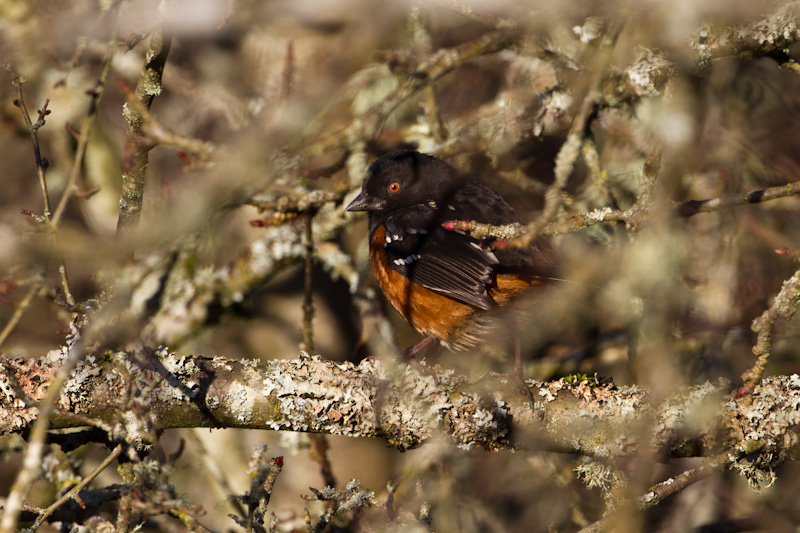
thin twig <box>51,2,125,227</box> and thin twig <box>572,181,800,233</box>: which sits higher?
thin twig <box>51,2,125,227</box>

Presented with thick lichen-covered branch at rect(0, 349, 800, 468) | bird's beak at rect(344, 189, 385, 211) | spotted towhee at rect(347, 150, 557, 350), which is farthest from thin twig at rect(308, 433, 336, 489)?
bird's beak at rect(344, 189, 385, 211)

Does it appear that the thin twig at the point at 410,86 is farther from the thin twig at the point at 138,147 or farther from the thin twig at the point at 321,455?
the thin twig at the point at 321,455

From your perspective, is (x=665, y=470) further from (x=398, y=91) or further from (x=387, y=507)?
(x=398, y=91)

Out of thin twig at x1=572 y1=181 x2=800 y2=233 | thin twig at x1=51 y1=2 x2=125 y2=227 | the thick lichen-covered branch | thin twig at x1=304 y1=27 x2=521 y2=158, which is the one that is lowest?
the thick lichen-covered branch

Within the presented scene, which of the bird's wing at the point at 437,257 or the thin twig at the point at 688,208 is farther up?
the bird's wing at the point at 437,257

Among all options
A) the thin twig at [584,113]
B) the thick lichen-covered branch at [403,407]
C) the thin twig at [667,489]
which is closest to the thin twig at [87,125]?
the thick lichen-covered branch at [403,407]

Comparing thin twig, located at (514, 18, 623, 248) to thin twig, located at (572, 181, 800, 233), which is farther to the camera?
thin twig, located at (514, 18, 623, 248)

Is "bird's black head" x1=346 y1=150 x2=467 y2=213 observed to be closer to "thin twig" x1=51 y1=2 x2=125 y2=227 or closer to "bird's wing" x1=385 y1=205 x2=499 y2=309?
"bird's wing" x1=385 y1=205 x2=499 y2=309

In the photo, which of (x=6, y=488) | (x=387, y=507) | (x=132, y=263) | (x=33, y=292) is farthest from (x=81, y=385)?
(x=6, y=488)

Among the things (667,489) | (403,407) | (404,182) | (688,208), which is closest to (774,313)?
(688,208)
